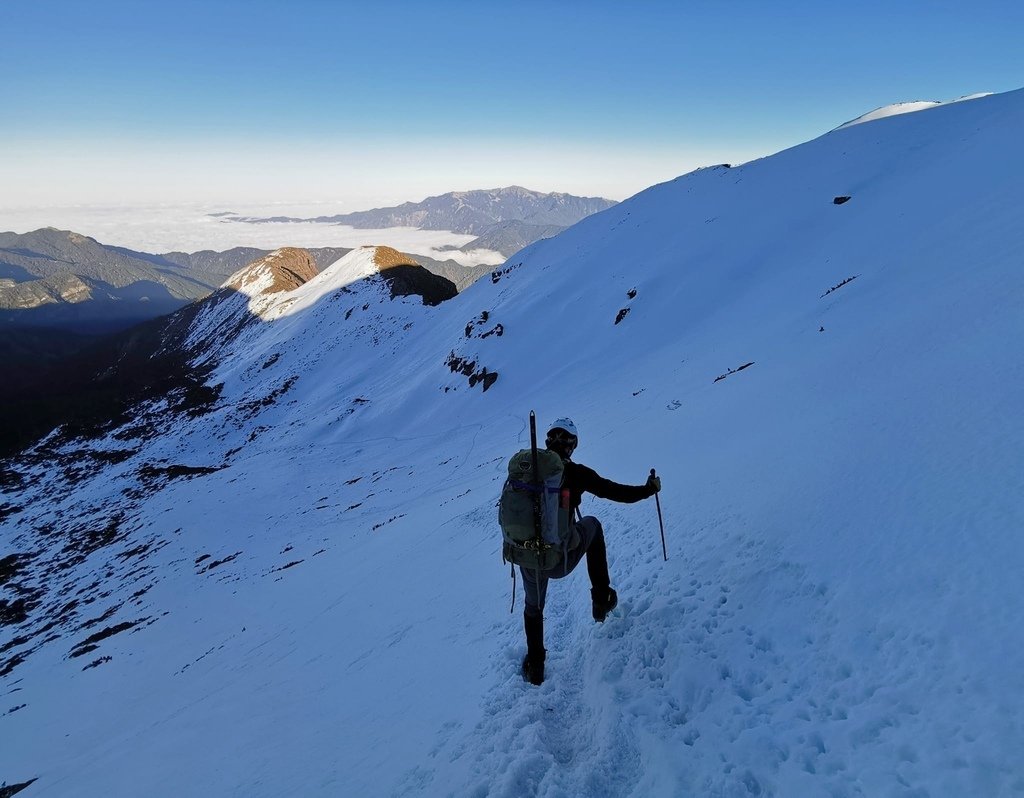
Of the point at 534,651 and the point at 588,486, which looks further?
the point at 534,651

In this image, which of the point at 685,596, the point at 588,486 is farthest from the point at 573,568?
the point at 685,596

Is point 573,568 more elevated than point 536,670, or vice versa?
point 573,568

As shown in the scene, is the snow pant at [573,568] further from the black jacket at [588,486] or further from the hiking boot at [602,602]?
the black jacket at [588,486]

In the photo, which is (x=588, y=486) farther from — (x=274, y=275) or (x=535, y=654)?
(x=274, y=275)

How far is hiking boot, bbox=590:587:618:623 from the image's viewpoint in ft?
21.7

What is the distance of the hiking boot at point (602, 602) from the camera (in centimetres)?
662

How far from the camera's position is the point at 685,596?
263 inches

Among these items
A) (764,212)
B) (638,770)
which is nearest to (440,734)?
(638,770)

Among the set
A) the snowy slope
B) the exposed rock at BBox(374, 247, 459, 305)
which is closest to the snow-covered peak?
the snowy slope

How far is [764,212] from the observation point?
50125 mm

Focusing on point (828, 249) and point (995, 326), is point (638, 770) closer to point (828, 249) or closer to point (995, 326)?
point (995, 326)

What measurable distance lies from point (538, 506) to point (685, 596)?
2.84m

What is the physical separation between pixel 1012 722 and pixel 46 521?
2747 inches

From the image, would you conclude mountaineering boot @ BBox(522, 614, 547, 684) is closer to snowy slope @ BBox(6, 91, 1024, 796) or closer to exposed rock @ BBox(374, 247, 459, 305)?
snowy slope @ BBox(6, 91, 1024, 796)
